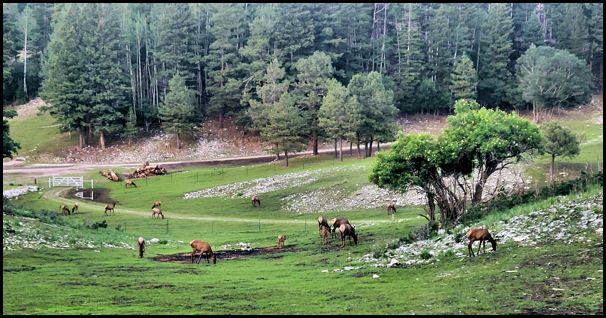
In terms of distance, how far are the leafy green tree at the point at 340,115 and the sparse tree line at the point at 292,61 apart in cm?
258

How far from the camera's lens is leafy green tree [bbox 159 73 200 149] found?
10769 centimetres

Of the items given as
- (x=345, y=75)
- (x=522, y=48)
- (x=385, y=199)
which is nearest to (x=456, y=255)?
(x=385, y=199)

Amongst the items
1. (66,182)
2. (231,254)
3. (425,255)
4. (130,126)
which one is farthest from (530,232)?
(130,126)

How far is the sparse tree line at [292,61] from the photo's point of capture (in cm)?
10744

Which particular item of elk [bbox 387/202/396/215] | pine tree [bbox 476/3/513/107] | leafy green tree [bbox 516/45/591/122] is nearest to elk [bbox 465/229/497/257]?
elk [bbox 387/202/396/215]

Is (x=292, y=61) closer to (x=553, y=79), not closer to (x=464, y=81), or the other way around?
(x=464, y=81)

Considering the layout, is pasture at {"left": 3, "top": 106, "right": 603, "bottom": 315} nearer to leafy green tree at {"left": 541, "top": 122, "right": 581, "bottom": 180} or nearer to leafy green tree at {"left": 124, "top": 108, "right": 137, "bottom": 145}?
leafy green tree at {"left": 541, "top": 122, "right": 581, "bottom": 180}

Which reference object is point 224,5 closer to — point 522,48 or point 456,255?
point 522,48

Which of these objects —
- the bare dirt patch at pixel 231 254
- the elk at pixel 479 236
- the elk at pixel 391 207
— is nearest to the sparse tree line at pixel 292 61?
the elk at pixel 391 207

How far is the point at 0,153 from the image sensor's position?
170 ft

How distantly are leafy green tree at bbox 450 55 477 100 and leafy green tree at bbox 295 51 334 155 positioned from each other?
31182mm

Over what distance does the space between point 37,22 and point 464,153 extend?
148m

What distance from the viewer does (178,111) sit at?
10762cm

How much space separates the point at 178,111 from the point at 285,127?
2889 centimetres
